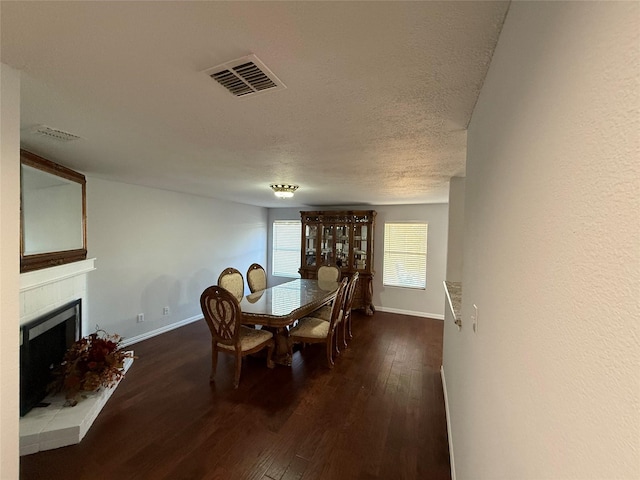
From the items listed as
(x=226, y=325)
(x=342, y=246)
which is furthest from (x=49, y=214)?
(x=342, y=246)

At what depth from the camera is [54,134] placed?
1.79 meters

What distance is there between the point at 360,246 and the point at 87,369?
4285 mm

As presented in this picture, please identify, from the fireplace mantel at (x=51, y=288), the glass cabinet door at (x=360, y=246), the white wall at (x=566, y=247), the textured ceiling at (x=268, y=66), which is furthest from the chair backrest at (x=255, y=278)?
the white wall at (x=566, y=247)

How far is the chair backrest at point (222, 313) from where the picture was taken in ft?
8.48

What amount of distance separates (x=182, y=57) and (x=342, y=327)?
341cm

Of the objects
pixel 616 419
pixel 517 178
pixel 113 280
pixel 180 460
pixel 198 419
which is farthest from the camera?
pixel 113 280

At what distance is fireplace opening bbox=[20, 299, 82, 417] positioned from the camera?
6.68ft

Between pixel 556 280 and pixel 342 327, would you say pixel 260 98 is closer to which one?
pixel 556 280

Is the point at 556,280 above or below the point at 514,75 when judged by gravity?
below

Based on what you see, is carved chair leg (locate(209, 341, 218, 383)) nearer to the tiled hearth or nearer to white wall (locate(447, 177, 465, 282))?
the tiled hearth

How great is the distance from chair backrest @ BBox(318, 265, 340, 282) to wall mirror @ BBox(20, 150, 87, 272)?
3349 millimetres

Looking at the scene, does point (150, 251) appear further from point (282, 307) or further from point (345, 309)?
point (345, 309)

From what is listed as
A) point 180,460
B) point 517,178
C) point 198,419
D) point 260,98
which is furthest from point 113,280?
point 517,178

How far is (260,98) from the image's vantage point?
49.5 inches
